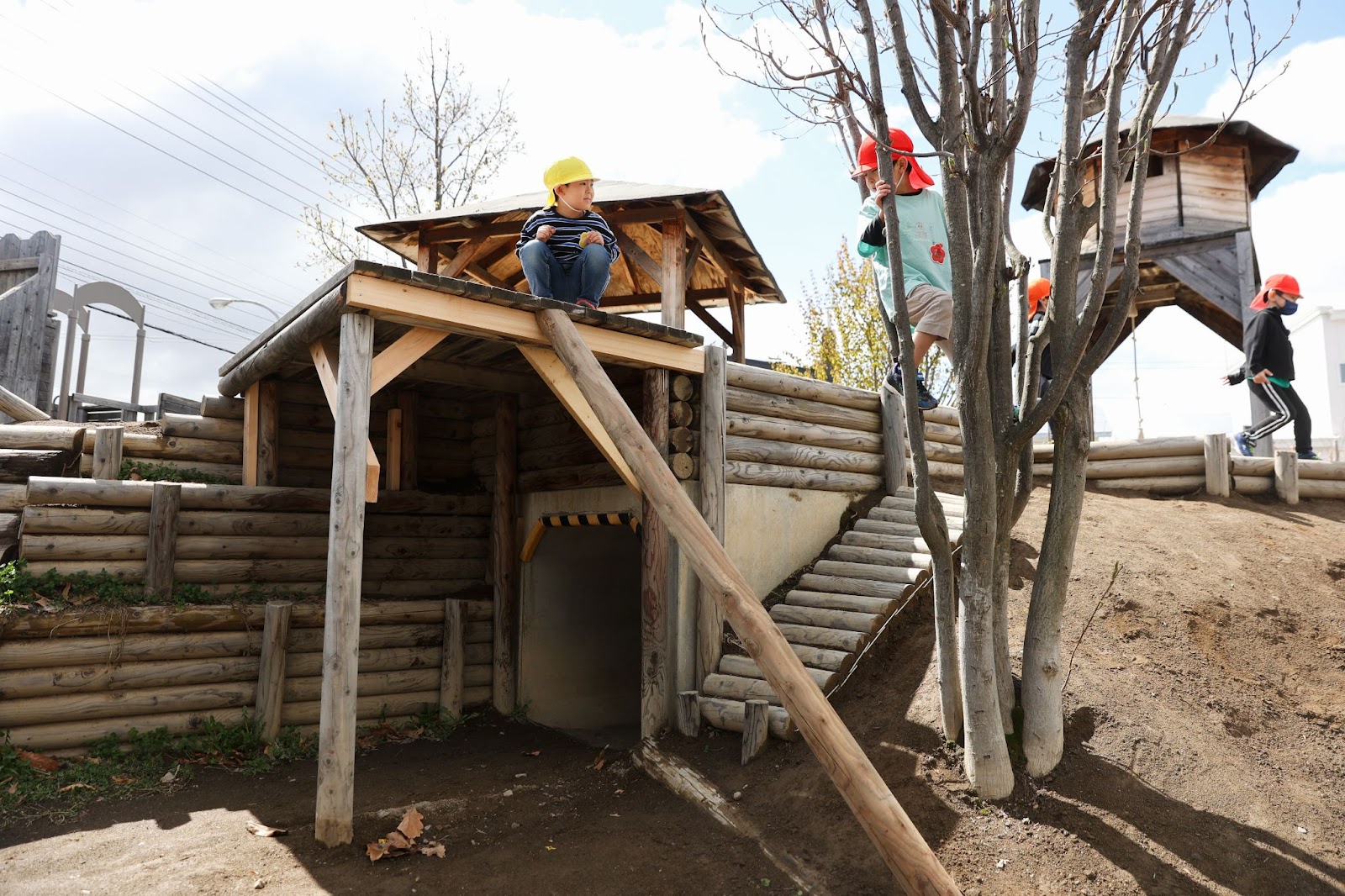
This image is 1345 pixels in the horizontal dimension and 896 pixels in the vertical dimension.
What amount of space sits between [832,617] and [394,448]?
195 inches

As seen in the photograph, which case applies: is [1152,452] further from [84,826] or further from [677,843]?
[84,826]

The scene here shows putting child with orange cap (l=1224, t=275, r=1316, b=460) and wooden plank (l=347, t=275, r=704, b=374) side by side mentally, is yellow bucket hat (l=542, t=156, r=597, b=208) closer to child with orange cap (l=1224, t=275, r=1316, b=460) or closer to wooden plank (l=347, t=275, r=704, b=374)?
wooden plank (l=347, t=275, r=704, b=374)

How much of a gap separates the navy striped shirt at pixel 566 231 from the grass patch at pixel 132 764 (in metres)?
4.45

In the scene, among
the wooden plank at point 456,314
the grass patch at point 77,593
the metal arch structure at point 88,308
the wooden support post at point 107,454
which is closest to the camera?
the wooden plank at point 456,314

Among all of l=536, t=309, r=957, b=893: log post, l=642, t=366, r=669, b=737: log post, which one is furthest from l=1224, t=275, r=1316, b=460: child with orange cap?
l=536, t=309, r=957, b=893: log post

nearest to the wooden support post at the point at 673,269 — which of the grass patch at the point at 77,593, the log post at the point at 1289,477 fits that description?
the grass patch at the point at 77,593

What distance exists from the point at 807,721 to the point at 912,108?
128 inches

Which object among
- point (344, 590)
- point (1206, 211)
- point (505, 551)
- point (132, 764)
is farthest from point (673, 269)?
point (1206, 211)

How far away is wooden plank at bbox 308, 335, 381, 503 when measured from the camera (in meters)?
5.55

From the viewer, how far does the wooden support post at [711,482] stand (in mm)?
7027

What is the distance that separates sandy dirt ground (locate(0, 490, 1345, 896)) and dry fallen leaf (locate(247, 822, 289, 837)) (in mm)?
55

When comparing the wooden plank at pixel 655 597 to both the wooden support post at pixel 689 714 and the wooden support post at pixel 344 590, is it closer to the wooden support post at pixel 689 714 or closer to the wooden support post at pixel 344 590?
the wooden support post at pixel 689 714

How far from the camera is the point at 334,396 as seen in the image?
581 centimetres

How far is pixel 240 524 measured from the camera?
25.7 ft
